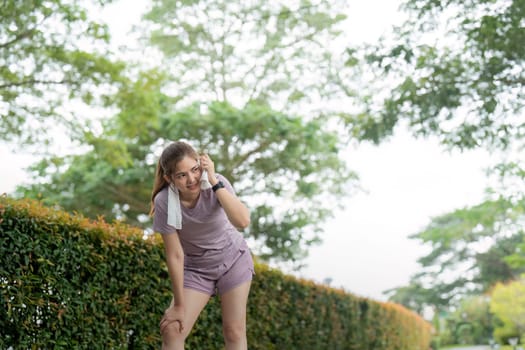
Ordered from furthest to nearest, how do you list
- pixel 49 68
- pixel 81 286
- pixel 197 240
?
pixel 49 68
pixel 81 286
pixel 197 240

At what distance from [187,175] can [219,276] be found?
672 mm

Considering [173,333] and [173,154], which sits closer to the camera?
[173,154]

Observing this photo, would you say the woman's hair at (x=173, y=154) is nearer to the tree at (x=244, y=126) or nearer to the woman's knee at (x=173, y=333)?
the woman's knee at (x=173, y=333)

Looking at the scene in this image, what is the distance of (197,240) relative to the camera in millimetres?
3688

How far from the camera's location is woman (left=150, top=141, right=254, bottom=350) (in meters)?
3.41

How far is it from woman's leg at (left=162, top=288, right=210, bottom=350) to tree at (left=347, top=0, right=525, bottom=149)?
7.50 metres

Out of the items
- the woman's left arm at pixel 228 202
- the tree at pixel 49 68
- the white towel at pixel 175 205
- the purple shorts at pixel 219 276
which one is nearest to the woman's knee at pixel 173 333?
the purple shorts at pixel 219 276

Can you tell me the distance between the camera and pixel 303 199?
23.9 metres

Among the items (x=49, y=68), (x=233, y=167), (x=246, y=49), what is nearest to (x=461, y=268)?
(x=246, y=49)

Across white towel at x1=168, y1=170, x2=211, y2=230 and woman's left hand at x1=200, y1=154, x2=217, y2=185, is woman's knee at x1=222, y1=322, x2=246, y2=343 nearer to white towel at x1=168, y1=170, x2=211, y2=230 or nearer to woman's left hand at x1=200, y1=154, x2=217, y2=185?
white towel at x1=168, y1=170, x2=211, y2=230

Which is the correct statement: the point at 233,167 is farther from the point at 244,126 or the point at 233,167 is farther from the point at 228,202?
the point at 228,202

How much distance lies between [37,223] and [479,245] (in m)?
44.9

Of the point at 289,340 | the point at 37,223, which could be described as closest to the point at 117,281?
the point at 37,223

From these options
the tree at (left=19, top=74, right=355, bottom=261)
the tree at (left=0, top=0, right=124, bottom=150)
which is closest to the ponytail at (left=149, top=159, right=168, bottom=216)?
the tree at (left=0, top=0, right=124, bottom=150)
